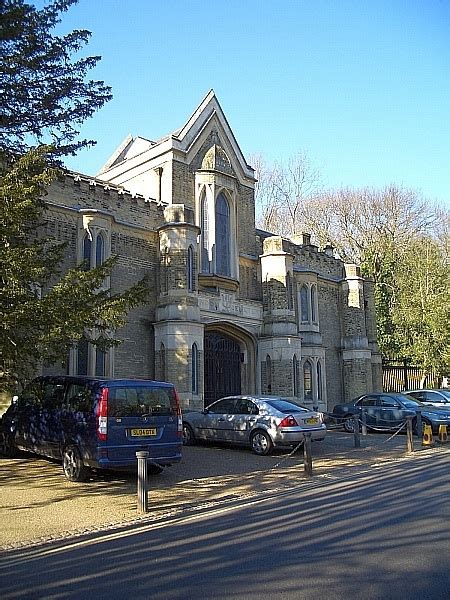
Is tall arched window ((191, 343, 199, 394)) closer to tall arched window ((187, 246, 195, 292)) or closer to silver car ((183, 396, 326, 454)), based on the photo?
tall arched window ((187, 246, 195, 292))

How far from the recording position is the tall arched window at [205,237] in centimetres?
2261

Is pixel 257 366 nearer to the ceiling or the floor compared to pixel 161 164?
nearer to the floor

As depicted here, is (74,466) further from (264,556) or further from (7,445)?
(264,556)

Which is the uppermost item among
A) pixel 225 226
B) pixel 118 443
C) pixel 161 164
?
pixel 161 164

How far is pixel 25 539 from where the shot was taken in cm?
774

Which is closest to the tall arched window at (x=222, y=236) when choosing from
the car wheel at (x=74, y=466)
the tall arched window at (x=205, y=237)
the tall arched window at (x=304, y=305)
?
the tall arched window at (x=205, y=237)

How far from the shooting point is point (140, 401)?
1123 cm

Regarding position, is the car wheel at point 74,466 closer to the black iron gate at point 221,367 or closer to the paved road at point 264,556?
the paved road at point 264,556

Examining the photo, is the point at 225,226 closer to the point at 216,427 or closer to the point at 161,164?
the point at 161,164

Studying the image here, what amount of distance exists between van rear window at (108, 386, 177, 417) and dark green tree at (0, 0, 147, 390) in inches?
47.2

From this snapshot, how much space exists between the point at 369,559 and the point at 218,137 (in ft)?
67.0

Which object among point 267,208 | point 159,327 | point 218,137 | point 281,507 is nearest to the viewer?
point 281,507

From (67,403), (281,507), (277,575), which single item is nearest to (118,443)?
(67,403)

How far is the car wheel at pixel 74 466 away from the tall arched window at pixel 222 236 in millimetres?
12492
